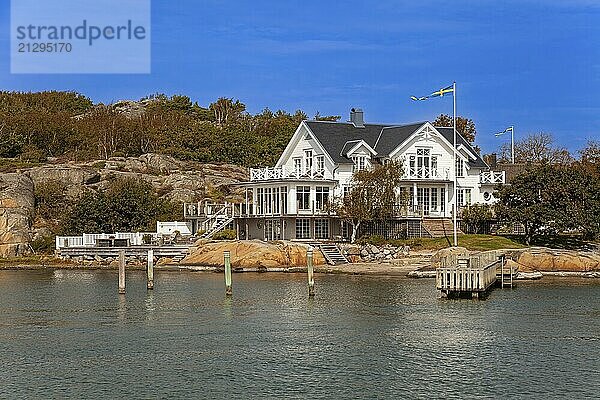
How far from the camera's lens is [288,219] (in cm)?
6331

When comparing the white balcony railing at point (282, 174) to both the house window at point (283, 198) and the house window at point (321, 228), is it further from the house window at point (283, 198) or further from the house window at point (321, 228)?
the house window at point (321, 228)

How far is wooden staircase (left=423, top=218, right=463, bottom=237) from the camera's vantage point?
6216 cm

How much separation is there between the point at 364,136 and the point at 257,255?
17.0 meters

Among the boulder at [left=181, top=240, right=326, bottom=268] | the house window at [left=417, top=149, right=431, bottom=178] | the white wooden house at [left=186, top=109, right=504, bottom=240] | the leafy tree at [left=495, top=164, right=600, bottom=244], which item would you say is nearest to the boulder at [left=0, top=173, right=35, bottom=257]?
the white wooden house at [left=186, top=109, right=504, bottom=240]

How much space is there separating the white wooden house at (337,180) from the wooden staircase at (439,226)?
26cm

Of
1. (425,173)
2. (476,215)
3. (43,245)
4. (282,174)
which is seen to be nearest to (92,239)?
(43,245)

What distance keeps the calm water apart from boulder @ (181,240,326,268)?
10416mm

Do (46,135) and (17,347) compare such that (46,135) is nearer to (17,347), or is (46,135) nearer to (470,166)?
(470,166)

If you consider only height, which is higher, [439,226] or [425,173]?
[425,173]

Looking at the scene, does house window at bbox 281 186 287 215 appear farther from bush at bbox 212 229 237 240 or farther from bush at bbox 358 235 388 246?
bush at bbox 358 235 388 246

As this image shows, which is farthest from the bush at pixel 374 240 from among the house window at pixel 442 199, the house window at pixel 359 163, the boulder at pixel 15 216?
the boulder at pixel 15 216

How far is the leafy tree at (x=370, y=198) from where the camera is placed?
60406 mm

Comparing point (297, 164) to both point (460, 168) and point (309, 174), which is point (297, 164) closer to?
point (309, 174)

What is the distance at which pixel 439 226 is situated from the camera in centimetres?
6316
